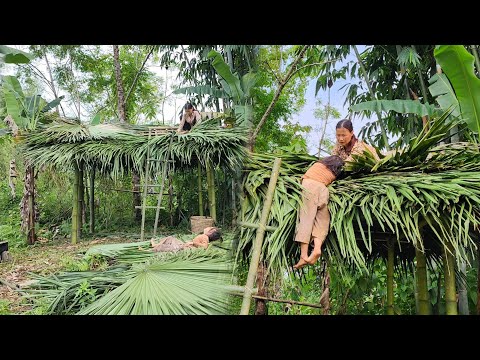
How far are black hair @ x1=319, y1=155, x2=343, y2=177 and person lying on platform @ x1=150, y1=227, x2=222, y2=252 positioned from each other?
0.72 metres

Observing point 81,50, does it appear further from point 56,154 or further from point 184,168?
point 184,168

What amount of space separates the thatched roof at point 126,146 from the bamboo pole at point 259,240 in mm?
338

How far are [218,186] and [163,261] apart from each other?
565mm

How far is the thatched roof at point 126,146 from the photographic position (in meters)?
2.59

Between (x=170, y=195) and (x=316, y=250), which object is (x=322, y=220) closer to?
(x=316, y=250)

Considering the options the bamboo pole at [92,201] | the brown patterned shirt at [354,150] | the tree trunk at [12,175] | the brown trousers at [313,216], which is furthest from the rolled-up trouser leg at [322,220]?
the tree trunk at [12,175]

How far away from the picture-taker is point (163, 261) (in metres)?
2.41

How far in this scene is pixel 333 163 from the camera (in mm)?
2143

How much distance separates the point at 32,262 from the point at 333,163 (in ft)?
6.22

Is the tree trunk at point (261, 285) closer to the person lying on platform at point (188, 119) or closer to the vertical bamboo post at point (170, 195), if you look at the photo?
the vertical bamboo post at point (170, 195)

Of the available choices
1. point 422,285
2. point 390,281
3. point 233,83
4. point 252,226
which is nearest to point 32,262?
point 252,226

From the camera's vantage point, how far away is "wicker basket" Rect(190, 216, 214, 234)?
9.03 feet

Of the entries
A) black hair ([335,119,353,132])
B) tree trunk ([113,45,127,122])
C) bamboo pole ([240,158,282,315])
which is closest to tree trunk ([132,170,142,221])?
tree trunk ([113,45,127,122])
